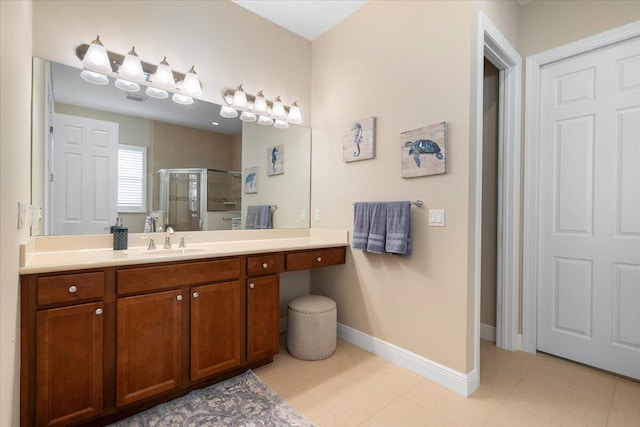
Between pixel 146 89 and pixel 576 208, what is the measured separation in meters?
3.23

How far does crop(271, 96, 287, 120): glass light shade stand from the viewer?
2793mm

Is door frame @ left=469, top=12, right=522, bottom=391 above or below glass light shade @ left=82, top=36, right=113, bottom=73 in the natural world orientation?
below

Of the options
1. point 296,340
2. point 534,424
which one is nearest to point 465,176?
point 534,424

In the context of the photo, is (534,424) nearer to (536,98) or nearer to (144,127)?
(536,98)

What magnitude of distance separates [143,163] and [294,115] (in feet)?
4.45

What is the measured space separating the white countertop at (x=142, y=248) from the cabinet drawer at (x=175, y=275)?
0.05m

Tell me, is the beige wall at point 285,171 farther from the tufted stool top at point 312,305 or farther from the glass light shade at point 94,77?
the glass light shade at point 94,77

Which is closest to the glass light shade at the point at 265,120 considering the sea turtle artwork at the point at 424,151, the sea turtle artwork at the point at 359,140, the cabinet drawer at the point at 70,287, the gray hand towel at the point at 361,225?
the sea turtle artwork at the point at 359,140

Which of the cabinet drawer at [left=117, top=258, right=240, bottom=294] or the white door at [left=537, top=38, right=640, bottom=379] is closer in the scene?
the cabinet drawer at [left=117, top=258, right=240, bottom=294]

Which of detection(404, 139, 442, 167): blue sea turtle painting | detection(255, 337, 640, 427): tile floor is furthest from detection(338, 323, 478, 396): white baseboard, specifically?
detection(404, 139, 442, 167): blue sea turtle painting

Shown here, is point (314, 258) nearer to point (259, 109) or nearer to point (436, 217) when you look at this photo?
point (436, 217)

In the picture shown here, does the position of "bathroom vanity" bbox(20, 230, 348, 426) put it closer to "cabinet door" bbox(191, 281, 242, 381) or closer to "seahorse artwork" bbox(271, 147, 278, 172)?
"cabinet door" bbox(191, 281, 242, 381)

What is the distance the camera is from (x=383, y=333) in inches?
95.0

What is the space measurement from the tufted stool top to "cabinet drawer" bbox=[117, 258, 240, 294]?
2.12 feet
